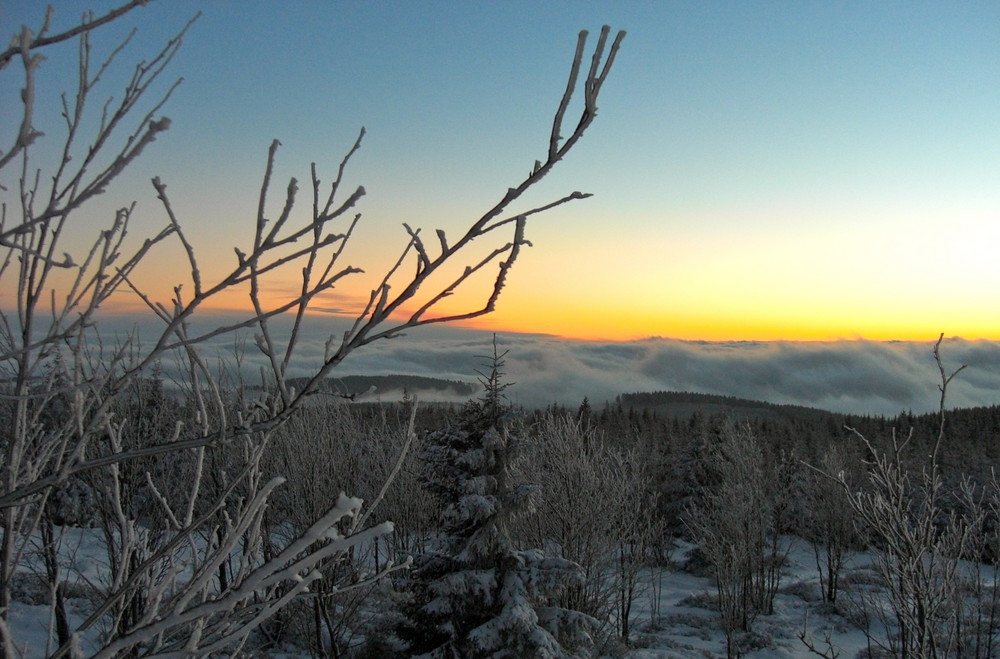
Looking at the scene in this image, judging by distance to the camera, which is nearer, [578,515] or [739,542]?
[578,515]

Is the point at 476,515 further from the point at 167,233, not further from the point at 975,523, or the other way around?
the point at 167,233

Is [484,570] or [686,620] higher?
[484,570]

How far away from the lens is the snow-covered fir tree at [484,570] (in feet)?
28.0

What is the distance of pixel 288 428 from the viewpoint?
12.2 meters

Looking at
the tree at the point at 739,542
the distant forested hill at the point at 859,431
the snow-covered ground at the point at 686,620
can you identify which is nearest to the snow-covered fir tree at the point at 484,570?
the snow-covered ground at the point at 686,620

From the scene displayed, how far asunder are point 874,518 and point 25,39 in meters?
5.02

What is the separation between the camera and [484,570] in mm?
9062

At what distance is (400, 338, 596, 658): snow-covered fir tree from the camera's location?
336 inches

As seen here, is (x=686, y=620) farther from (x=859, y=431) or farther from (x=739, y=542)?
(x=859, y=431)

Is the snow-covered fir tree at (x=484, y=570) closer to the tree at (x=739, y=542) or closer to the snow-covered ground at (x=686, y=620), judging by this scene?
the snow-covered ground at (x=686, y=620)

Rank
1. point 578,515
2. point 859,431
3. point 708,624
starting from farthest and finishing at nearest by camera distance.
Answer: point 859,431 → point 708,624 → point 578,515

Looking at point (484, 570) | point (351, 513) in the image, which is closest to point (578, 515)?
point (484, 570)

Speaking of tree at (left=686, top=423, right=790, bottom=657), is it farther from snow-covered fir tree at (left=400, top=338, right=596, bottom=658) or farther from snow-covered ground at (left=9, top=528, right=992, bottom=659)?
snow-covered fir tree at (left=400, top=338, right=596, bottom=658)

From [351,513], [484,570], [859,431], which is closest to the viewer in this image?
[351,513]
